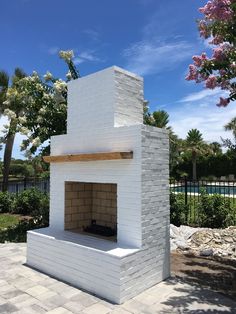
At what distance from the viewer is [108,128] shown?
5.71 metres

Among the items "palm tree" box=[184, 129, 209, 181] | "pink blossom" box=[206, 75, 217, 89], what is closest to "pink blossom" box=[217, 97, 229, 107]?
"pink blossom" box=[206, 75, 217, 89]

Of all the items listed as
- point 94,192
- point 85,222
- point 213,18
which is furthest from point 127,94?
point 85,222

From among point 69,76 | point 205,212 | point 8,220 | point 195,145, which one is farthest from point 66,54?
point 195,145

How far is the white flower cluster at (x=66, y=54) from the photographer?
9.88 meters

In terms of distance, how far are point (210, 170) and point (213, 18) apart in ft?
86.3

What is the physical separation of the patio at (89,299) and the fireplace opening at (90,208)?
4.39 feet

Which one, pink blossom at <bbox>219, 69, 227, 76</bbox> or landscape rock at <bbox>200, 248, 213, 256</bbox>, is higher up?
pink blossom at <bbox>219, 69, 227, 76</bbox>

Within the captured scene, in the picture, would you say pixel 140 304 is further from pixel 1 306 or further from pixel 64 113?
pixel 64 113

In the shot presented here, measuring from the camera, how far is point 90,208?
24.0ft

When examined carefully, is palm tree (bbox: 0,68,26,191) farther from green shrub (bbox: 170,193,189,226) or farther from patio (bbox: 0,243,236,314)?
patio (bbox: 0,243,236,314)

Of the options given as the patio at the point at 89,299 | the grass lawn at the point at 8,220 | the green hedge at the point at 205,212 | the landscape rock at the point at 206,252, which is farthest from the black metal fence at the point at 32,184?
the patio at the point at 89,299

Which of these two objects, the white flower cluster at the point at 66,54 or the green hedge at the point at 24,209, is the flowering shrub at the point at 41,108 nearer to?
the white flower cluster at the point at 66,54

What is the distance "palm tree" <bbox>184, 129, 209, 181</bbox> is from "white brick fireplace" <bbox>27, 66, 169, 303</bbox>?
24.1 meters

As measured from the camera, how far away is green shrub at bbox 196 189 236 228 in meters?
10.1
